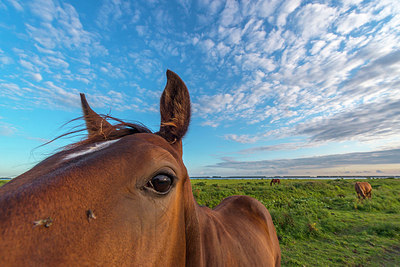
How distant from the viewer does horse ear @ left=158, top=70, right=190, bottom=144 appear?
1882 mm

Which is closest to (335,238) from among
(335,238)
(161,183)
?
(335,238)

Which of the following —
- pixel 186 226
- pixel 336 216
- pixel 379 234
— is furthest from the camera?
pixel 336 216

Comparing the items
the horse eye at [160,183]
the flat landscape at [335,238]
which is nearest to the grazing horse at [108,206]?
the horse eye at [160,183]

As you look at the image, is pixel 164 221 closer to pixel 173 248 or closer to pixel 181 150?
pixel 173 248

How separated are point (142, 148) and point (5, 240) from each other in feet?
2.40

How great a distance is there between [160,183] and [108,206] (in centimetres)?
38

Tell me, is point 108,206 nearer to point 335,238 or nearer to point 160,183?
point 160,183

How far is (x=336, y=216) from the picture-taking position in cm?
958

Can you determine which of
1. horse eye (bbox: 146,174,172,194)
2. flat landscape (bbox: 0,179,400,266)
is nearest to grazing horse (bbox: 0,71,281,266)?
horse eye (bbox: 146,174,172,194)

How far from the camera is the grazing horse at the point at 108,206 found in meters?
0.78

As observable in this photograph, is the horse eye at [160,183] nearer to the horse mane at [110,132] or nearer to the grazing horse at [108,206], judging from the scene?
the grazing horse at [108,206]

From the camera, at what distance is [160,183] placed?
1313 mm

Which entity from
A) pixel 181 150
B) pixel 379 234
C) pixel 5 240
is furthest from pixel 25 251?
pixel 379 234

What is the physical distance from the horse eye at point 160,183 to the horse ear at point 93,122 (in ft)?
2.38
